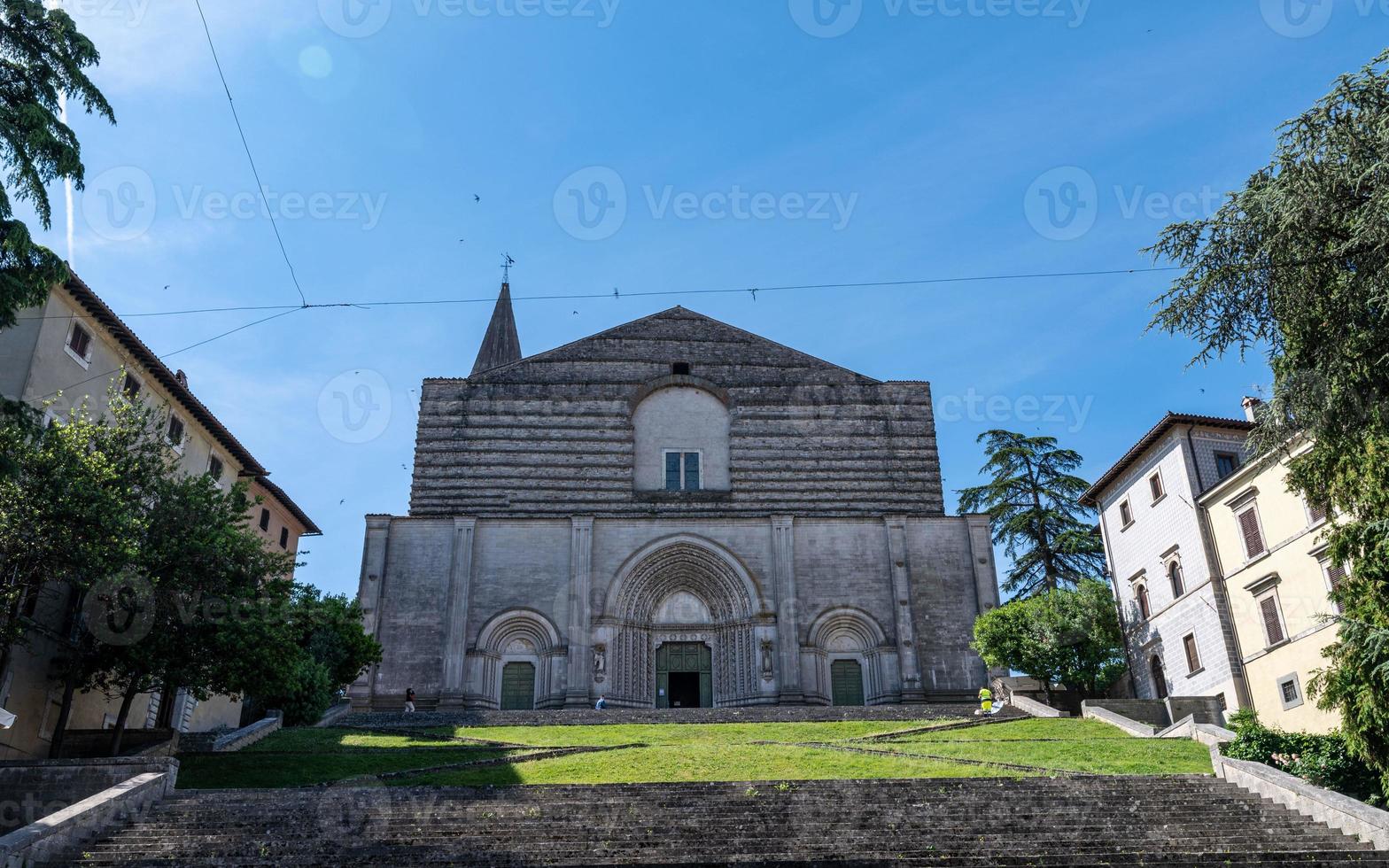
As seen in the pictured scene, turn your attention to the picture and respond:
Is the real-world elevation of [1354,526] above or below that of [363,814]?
above

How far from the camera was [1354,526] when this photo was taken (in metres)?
15.4

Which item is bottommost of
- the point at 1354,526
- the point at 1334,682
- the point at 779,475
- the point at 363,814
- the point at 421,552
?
the point at 363,814

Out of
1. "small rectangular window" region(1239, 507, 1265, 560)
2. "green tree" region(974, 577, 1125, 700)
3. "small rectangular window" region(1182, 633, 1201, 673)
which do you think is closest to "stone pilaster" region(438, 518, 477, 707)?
"green tree" region(974, 577, 1125, 700)

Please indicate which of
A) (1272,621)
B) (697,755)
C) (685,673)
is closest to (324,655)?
(685,673)

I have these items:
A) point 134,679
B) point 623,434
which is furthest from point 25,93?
point 623,434

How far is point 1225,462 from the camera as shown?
28375mm

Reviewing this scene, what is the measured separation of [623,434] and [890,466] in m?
8.26

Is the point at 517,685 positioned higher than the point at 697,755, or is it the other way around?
the point at 517,685

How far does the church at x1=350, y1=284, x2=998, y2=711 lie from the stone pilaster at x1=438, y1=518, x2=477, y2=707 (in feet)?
0.18

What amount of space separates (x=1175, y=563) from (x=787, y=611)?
1025cm

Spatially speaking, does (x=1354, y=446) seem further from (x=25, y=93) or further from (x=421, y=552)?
(x=421, y=552)

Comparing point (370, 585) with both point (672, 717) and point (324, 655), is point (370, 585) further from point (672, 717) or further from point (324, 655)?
point (672, 717)

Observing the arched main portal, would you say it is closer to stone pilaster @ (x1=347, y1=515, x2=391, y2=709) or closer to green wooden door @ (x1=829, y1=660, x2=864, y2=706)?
green wooden door @ (x1=829, y1=660, x2=864, y2=706)

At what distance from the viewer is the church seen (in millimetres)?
32094
